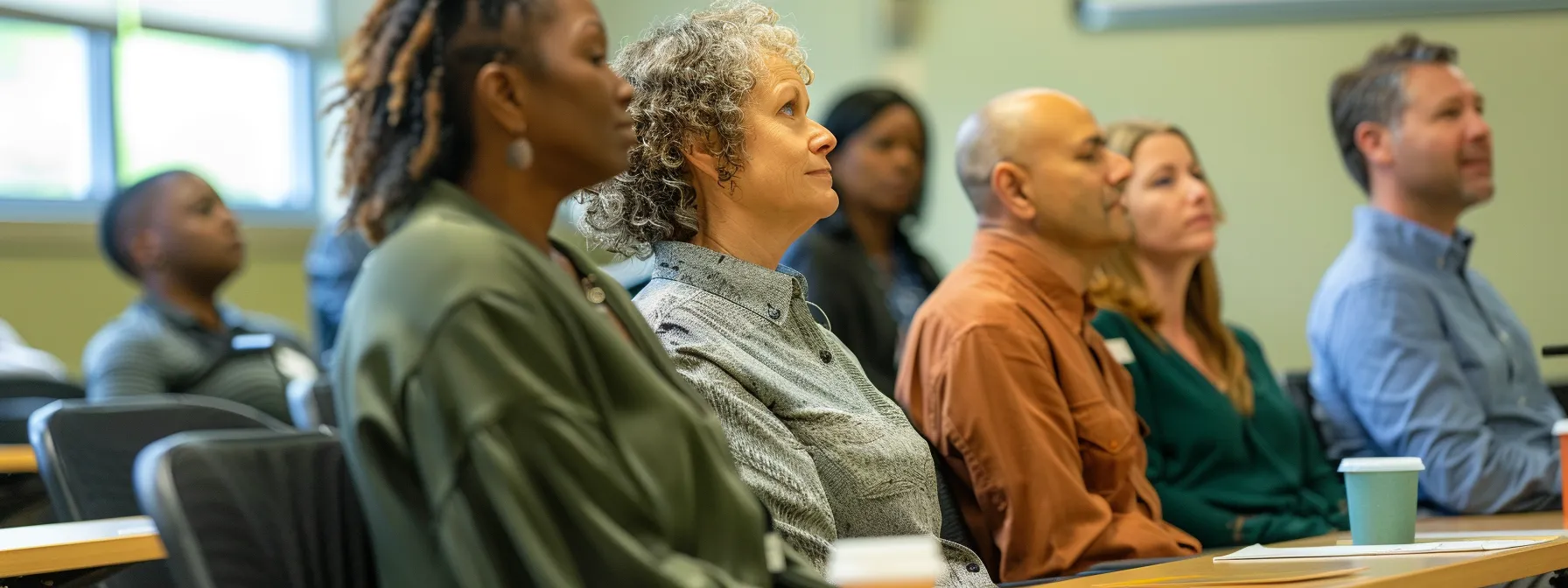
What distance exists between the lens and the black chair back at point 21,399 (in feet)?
10.9

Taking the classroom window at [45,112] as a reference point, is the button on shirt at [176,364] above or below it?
below

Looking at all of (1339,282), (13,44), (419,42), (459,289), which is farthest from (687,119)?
(13,44)

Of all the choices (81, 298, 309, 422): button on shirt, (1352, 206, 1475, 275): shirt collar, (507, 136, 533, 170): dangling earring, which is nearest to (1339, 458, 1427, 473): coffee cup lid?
(507, 136, 533, 170): dangling earring

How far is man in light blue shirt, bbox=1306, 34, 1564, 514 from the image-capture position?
3012 mm

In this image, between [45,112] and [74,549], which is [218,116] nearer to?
[45,112]

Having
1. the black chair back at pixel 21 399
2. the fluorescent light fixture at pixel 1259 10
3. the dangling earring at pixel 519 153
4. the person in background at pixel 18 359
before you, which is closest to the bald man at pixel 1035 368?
the dangling earring at pixel 519 153

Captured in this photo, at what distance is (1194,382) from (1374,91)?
3.21 ft

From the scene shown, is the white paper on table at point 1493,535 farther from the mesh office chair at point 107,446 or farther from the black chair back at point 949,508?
the mesh office chair at point 107,446

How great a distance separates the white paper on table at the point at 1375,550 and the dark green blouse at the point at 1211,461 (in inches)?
29.0

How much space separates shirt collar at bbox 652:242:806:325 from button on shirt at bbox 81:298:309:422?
2433 mm

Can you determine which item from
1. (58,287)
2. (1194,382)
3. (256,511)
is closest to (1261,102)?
(1194,382)

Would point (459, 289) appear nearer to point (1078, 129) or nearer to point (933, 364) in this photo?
point (933, 364)

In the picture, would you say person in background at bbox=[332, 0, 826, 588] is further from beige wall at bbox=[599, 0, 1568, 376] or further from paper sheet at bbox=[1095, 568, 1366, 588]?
beige wall at bbox=[599, 0, 1568, 376]

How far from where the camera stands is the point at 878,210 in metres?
4.30
